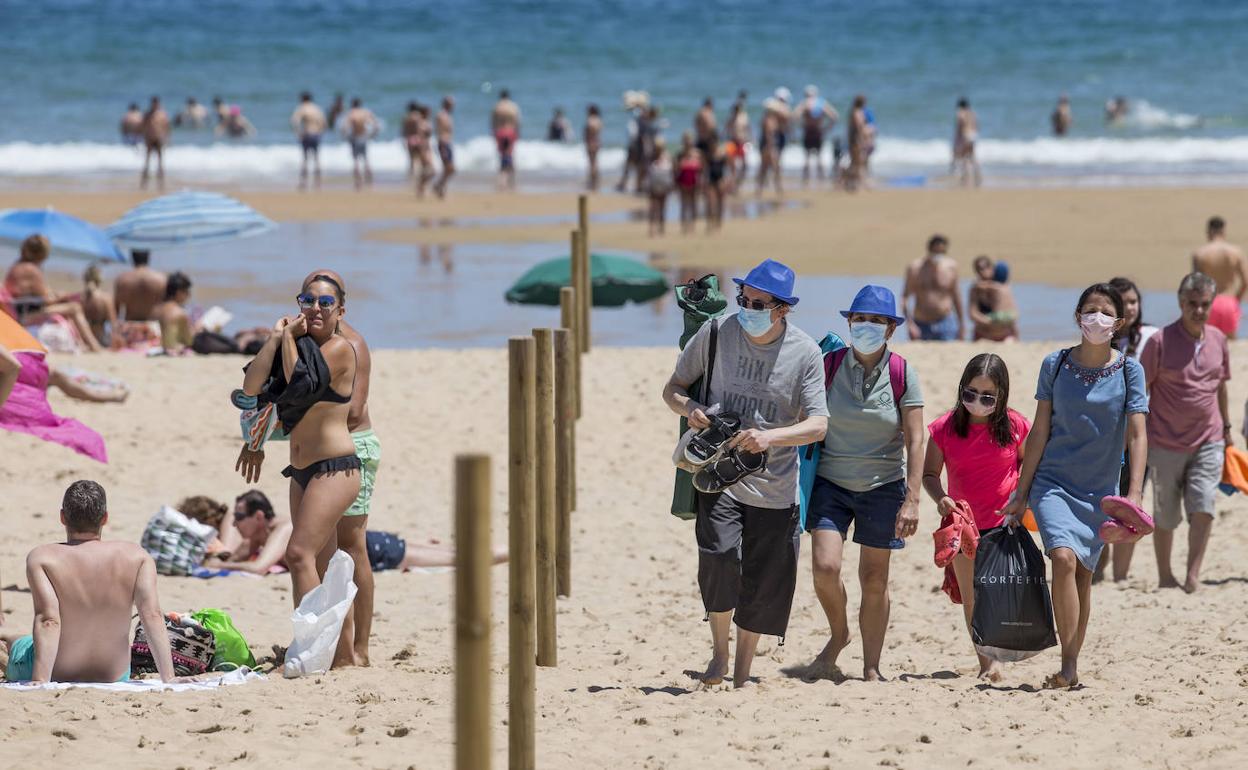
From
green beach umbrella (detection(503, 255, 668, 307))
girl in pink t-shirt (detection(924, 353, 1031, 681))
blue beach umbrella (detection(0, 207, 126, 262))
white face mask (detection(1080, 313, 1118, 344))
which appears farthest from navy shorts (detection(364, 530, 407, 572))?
blue beach umbrella (detection(0, 207, 126, 262))

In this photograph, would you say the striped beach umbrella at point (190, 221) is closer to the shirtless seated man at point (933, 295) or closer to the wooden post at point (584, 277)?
the wooden post at point (584, 277)

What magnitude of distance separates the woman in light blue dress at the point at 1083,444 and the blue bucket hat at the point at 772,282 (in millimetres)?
953

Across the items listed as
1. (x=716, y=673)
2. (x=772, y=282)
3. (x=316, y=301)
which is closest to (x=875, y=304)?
(x=772, y=282)

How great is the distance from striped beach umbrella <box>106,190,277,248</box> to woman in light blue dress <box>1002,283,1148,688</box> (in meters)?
10.2

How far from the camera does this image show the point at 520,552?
4.75 m

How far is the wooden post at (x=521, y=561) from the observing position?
14.9 ft

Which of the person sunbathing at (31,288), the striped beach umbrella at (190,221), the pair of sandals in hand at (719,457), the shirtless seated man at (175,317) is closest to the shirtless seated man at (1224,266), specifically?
the pair of sandals in hand at (719,457)

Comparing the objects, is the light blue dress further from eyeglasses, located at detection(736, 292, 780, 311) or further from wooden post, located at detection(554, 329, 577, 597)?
wooden post, located at detection(554, 329, 577, 597)

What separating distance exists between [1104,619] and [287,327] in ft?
12.7

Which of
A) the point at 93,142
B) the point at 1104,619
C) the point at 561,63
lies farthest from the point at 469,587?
the point at 561,63

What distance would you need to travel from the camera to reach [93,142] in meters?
36.4

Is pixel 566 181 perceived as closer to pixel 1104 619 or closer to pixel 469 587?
pixel 1104 619

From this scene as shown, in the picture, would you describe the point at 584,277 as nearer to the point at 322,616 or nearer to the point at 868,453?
the point at 868,453

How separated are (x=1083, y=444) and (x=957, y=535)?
54 cm
